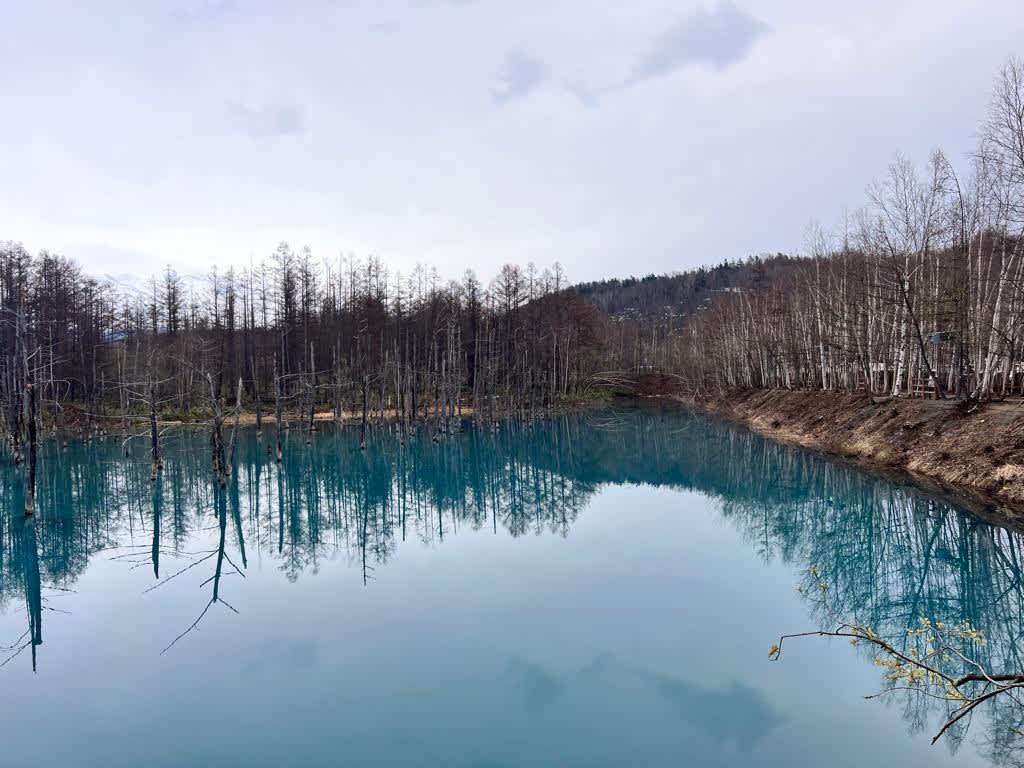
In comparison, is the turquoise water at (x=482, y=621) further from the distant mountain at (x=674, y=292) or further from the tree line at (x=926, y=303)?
the distant mountain at (x=674, y=292)

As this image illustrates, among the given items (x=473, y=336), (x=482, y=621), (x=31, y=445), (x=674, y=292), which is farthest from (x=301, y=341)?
(x=674, y=292)

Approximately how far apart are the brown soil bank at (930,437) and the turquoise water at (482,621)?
7.24ft

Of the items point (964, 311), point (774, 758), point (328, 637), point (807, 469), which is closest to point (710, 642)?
point (774, 758)

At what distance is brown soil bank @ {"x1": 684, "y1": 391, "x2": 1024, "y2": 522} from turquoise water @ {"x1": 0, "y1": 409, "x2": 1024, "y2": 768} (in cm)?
221

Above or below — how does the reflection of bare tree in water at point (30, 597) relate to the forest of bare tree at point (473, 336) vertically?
below

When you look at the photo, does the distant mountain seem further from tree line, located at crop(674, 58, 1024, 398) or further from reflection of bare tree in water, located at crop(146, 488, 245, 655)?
reflection of bare tree in water, located at crop(146, 488, 245, 655)

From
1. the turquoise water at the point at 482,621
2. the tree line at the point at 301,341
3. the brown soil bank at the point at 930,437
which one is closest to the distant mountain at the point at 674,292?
the tree line at the point at 301,341

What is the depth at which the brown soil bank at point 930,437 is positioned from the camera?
701 inches

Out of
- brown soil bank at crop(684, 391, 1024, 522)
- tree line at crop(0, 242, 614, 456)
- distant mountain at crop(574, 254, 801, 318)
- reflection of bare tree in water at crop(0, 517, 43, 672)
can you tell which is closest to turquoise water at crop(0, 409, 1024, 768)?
reflection of bare tree in water at crop(0, 517, 43, 672)

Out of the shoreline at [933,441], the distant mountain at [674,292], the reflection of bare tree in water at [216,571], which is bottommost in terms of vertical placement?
the reflection of bare tree in water at [216,571]

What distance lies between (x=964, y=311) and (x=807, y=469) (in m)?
9.04

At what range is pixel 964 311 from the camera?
23.0 meters

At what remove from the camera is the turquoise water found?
A: 23.4ft

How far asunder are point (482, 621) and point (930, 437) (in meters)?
21.8
